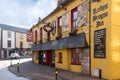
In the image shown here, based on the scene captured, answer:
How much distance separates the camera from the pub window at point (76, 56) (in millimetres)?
21095

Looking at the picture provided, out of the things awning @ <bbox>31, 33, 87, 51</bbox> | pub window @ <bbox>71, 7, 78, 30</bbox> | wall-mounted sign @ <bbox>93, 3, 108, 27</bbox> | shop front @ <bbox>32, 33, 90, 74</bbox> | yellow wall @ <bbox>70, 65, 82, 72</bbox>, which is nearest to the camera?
wall-mounted sign @ <bbox>93, 3, 108, 27</bbox>

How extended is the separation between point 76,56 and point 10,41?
53.0 metres

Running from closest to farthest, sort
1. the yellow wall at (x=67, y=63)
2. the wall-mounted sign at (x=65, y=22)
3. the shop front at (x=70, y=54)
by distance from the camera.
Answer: the shop front at (x=70, y=54), the yellow wall at (x=67, y=63), the wall-mounted sign at (x=65, y=22)

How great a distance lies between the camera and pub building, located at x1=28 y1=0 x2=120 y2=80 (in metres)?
15.8

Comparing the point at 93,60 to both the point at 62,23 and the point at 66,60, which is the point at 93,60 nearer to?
the point at 66,60

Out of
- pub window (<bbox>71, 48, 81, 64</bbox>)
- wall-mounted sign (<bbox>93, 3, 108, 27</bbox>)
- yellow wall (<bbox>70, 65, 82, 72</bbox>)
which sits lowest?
yellow wall (<bbox>70, 65, 82, 72</bbox>)

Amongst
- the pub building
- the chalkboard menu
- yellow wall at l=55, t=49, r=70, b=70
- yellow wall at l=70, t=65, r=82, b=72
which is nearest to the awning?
the pub building

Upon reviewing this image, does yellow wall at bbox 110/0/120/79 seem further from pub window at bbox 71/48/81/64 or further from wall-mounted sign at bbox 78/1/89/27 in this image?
pub window at bbox 71/48/81/64

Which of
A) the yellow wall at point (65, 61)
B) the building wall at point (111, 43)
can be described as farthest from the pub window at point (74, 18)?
the building wall at point (111, 43)

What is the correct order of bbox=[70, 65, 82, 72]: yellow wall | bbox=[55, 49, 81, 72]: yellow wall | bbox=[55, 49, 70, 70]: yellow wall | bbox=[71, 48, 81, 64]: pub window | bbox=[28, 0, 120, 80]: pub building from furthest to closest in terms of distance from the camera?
1. bbox=[55, 49, 70, 70]: yellow wall
2. bbox=[55, 49, 81, 72]: yellow wall
3. bbox=[71, 48, 81, 64]: pub window
4. bbox=[70, 65, 82, 72]: yellow wall
5. bbox=[28, 0, 120, 80]: pub building

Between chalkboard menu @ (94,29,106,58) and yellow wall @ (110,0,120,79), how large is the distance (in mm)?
815

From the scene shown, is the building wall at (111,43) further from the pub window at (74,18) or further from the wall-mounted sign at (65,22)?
the wall-mounted sign at (65,22)

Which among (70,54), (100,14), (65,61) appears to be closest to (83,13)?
(100,14)

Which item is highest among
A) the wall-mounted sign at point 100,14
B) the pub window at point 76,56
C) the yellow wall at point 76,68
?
the wall-mounted sign at point 100,14
